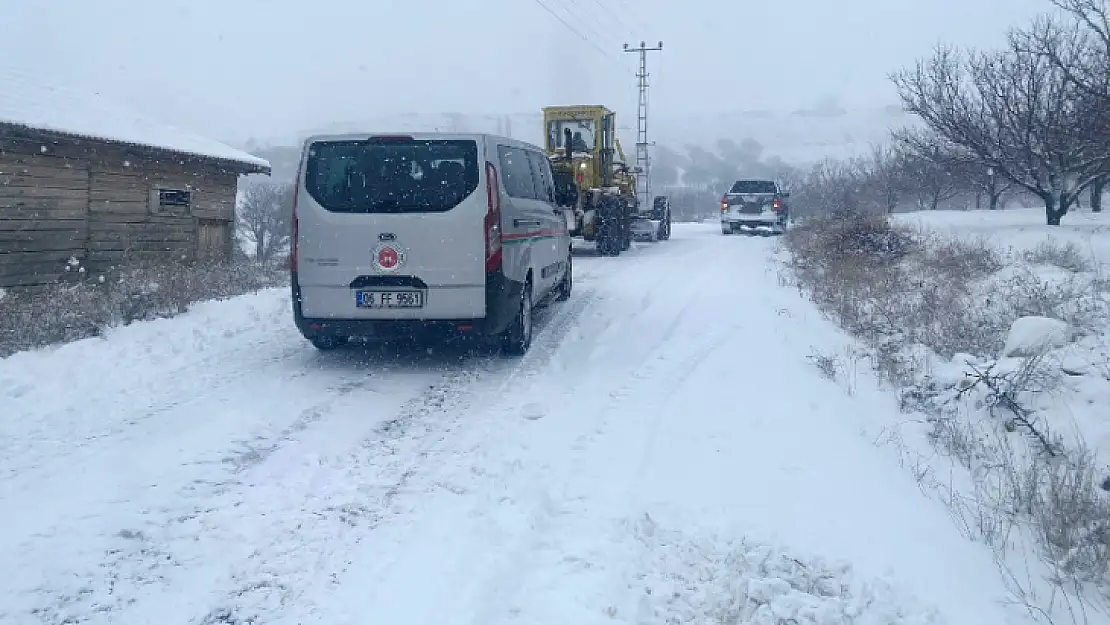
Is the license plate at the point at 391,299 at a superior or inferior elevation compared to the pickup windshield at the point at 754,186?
inferior

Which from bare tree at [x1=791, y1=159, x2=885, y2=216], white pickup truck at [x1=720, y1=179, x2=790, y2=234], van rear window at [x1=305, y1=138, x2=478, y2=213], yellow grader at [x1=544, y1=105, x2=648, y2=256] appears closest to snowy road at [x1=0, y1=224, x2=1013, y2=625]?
van rear window at [x1=305, y1=138, x2=478, y2=213]

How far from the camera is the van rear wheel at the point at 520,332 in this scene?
25.0ft

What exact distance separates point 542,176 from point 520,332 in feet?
9.00

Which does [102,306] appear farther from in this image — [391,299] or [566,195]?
[566,195]

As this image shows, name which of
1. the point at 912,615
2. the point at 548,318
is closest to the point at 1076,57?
the point at 548,318

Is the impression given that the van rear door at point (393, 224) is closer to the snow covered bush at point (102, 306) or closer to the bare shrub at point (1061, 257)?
the snow covered bush at point (102, 306)

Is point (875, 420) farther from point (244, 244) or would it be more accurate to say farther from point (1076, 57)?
point (244, 244)

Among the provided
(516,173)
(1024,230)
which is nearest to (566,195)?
(516,173)

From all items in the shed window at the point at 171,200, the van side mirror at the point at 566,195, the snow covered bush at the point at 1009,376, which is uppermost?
the shed window at the point at 171,200

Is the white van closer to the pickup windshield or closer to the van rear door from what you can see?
the van rear door

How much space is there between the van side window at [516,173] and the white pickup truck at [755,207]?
2237cm

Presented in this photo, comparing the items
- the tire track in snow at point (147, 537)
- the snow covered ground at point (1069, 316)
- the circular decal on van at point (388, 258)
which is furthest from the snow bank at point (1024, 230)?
the tire track in snow at point (147, 537)

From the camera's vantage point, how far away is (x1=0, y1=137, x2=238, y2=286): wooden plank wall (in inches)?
543

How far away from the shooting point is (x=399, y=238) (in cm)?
685
